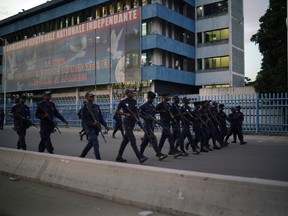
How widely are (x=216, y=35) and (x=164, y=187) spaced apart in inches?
1440

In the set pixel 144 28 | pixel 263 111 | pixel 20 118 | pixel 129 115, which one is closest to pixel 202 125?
pixel 129 115

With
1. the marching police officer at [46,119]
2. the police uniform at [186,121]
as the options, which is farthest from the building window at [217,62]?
the marching police officer at [46,119]

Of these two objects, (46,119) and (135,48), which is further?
(135,48)

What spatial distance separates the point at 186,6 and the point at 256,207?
126 ft

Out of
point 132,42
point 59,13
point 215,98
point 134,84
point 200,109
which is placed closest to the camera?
point 200,109

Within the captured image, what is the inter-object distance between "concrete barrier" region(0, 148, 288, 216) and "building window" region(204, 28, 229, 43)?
113 ft

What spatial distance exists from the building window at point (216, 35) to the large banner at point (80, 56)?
10297 mm

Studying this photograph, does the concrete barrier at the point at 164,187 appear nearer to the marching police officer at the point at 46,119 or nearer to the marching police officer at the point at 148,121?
the marching police officer at the point at 46,119

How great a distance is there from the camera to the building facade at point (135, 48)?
34.0m

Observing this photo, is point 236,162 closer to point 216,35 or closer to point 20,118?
point 20,118

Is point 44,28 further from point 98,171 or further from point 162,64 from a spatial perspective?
point 98,171

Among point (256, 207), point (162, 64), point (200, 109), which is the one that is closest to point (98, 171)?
point (256, 207)

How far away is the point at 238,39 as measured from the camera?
40.2m

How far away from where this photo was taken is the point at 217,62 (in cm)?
3894
